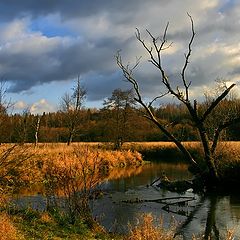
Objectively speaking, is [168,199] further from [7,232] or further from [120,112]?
[120,112]

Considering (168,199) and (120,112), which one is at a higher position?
(120,112)

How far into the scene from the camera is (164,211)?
17.3 meters

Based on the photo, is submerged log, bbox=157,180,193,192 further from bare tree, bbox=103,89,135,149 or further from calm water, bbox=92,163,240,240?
bare tree, bbox=103,89,135,149

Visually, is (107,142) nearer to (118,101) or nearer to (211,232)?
(118,101)

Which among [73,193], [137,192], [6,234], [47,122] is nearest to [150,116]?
[137,192]

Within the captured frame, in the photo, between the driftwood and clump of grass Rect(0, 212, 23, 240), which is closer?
clump of grass Rect(0, 212, 23, 240)

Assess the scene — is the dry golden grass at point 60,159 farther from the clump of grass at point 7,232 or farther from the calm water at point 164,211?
the clump of grass at point 7,232

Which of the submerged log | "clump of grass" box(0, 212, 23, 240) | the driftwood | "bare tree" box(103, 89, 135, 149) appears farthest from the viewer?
"bare tree" box(103, 89, 135, 149)

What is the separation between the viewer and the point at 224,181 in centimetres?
2392

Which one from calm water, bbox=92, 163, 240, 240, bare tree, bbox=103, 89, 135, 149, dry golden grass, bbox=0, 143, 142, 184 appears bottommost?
calm water, bbox=92, 163, 240, 240

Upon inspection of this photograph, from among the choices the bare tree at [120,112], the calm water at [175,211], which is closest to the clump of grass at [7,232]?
the calm water at [175,211]

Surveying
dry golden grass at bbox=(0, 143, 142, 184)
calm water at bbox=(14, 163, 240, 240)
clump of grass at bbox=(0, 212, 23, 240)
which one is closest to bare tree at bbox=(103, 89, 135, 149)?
dry golden grass at bbox=(0, 143, 142, 184)

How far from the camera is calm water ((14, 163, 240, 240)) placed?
14.3 metres

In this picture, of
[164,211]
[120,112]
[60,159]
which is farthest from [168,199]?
[120,112]
